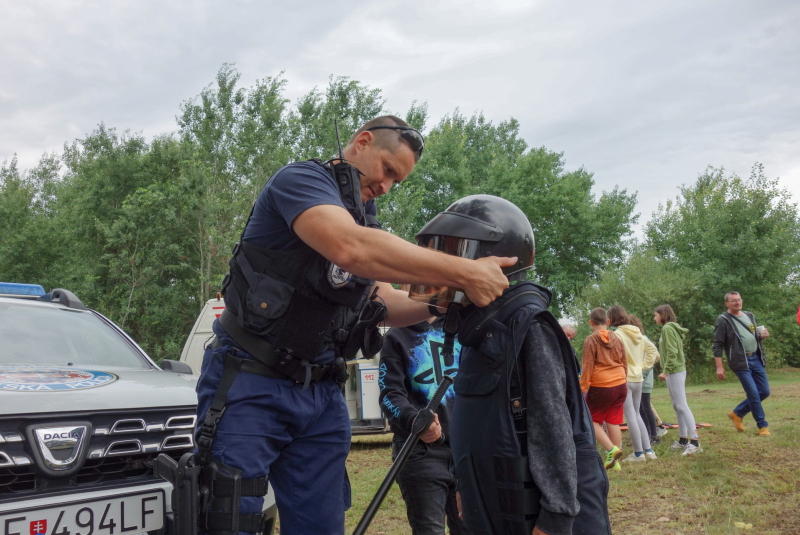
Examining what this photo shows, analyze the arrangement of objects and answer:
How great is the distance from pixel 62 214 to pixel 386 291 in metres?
29.6

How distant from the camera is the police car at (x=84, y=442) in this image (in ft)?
8.98

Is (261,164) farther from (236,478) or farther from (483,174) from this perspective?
(236,478)

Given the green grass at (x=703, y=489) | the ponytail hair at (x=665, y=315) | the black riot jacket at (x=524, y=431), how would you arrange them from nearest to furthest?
the black riot jacket at (x=524, y=431)
the green grass at (x=703, y=489)
the ponytail hair at (x=665, y=315)

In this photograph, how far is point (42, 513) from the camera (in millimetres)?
2656

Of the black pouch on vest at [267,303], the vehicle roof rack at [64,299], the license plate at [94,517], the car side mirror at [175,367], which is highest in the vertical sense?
the black pouch on vest at [267,303]

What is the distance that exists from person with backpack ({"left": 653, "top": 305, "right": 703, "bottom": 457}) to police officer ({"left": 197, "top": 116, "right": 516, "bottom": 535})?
6.58m

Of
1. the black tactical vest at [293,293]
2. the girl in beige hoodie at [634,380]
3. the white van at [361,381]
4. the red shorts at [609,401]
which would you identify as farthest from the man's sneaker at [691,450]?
the black tactical vest at [293,293]

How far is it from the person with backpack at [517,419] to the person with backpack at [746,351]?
24.5 feet

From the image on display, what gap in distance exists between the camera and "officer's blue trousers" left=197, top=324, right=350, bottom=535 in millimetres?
2172

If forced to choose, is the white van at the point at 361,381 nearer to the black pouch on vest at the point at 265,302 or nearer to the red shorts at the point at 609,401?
the red shorts at the point at 609,401

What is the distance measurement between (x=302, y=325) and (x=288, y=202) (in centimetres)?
48

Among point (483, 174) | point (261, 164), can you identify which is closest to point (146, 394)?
point (261, 164)

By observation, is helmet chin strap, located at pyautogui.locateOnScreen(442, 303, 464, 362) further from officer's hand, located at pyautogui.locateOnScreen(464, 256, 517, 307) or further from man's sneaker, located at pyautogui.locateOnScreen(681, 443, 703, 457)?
man's sneaker, located at pyautogui.locateOnScreen(681, 443, 703, 457)

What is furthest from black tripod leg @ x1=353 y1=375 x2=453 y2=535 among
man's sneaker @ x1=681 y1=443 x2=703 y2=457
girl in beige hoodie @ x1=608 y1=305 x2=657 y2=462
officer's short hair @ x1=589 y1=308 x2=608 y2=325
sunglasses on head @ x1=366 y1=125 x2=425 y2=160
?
man's sneaker @ x1=681 y1=443 x2=703 y2=457
